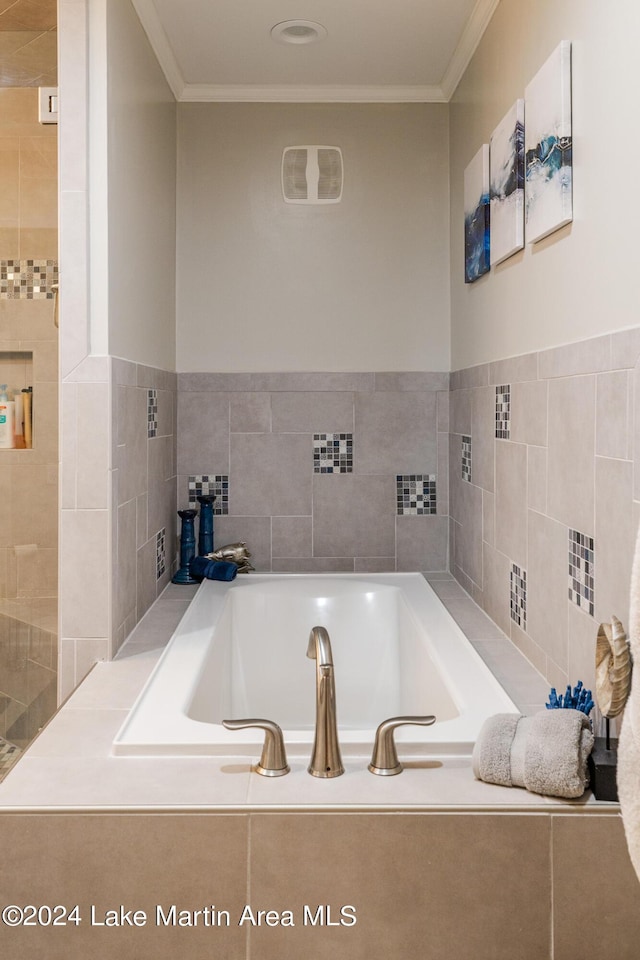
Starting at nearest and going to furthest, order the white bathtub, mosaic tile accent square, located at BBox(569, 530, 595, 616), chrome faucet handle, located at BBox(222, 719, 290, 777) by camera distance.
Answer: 1. chrome faucet handle, located at BBox(222, 719, 290, 777)
2. mosaic tile accent square, located at BBox(569, 530, 595, 616)
3. the white bathtub

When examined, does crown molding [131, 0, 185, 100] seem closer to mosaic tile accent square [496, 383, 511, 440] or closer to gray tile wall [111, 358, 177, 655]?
gray tile wall [111, 358, 177, 655]

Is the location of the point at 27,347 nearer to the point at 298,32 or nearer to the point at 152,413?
the point at 152,413

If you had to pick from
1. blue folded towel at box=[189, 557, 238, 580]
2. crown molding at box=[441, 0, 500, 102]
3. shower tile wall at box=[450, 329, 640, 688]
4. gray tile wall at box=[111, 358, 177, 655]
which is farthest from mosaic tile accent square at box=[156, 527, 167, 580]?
crown molding at box=[441, 0, 500, 102]

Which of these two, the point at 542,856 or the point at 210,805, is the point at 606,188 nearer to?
the point at 542,856

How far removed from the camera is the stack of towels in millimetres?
1411

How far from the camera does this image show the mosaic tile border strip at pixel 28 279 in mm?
2824

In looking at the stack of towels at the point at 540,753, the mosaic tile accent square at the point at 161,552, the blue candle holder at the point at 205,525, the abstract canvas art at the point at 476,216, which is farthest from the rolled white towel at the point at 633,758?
the blue candle holder at the point at 205,525

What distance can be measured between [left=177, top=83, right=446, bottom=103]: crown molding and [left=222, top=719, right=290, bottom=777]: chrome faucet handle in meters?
2.63

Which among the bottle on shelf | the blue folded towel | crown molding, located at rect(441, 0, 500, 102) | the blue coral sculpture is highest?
crown molding, located at rect(441, 0, 500, 102)

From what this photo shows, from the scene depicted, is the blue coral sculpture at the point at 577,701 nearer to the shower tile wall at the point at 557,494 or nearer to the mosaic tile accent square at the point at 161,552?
the shower tile wall at the point at 557,494

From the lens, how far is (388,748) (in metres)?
1.56

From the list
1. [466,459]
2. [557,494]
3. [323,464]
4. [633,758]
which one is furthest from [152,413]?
[633,758]

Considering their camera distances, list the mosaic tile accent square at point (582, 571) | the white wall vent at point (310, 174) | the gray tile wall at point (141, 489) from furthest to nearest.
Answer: the white wall vent at point (310, 174) < the gray tile wall at point (141, 489) < the mosaic tile accent square at point (582, 571)

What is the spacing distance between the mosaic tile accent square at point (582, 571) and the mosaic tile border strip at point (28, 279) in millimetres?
1886
